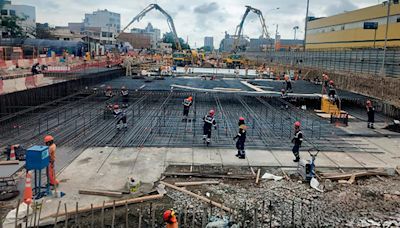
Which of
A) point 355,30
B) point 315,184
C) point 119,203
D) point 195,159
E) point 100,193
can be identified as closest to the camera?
point 119,203

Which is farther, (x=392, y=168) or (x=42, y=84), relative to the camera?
(x=42, y=84)

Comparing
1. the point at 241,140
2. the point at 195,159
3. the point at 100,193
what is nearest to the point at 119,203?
the point at 100,193

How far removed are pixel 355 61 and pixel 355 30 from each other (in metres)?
26.9

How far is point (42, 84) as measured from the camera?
73.6 feet

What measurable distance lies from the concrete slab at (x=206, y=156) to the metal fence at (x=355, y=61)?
1724cm

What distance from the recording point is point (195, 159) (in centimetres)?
1240

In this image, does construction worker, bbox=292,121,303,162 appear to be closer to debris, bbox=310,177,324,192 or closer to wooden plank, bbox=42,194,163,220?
debris, bbox=310,177,324,192

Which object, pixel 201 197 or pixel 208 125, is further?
pixel 208 125

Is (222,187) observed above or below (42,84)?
below

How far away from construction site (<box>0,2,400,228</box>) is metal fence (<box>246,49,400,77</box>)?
316 mm

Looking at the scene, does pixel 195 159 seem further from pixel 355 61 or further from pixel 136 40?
pixel 136 40

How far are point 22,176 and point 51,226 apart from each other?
121 inches

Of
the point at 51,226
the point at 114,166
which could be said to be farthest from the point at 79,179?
the point at 51,226

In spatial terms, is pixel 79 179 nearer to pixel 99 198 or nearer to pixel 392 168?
pixel 99 198
